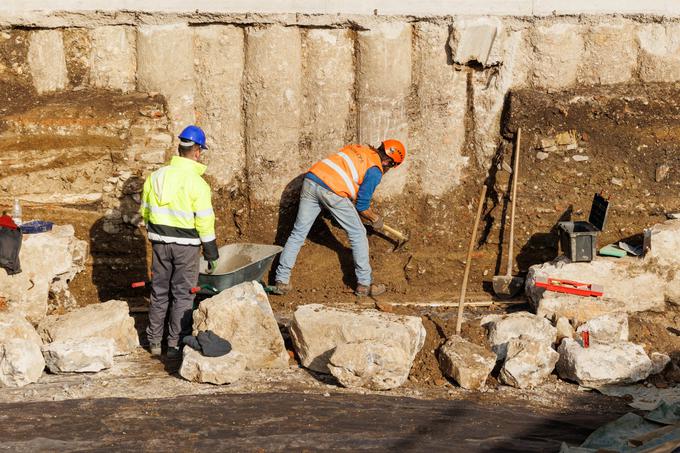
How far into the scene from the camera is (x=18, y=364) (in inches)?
267

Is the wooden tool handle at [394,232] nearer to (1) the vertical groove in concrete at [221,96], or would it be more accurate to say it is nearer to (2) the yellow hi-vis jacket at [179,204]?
(1) the vertical groove in concrete at [221,96]

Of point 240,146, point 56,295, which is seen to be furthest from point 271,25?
point 56,295

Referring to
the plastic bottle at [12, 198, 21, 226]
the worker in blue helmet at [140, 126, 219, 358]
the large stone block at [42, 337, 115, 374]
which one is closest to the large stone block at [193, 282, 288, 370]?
the worker in blue helmet at [140, 126, 219, 358]

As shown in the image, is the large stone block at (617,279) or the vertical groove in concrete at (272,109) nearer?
the large stone block at (617,279)

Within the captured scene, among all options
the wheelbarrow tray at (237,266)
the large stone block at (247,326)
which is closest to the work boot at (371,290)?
the wheelbarrow tray at (237,266)

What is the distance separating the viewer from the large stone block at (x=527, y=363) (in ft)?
23.2

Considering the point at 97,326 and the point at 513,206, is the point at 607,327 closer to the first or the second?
the point at 513,206

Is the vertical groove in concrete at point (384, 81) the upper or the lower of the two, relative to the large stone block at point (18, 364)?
upper

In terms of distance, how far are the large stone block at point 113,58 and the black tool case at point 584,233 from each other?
445 centimetres

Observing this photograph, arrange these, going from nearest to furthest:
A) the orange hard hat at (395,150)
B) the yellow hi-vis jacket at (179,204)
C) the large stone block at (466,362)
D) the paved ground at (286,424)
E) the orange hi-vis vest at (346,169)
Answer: the paved ground at (286,424)
the large stone block at (466,362)
the yellow hi-vis jacket at (179,204)
the orange hi-vis vest at (346,169)
the orange hard hat at (395,150)

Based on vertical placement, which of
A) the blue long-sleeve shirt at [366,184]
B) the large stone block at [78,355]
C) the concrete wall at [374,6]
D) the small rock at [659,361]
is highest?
the concrete wall at [374,6]

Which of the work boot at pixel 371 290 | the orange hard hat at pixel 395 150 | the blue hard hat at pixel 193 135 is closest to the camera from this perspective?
the blue hard hat at pixel 193 135

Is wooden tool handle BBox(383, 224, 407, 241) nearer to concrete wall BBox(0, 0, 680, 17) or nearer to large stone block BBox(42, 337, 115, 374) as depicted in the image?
concrete wall BBox(0, 0, 680, 17)

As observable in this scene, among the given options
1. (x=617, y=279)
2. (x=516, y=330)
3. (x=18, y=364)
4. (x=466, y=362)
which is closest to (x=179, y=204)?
(x=18, y=364)
